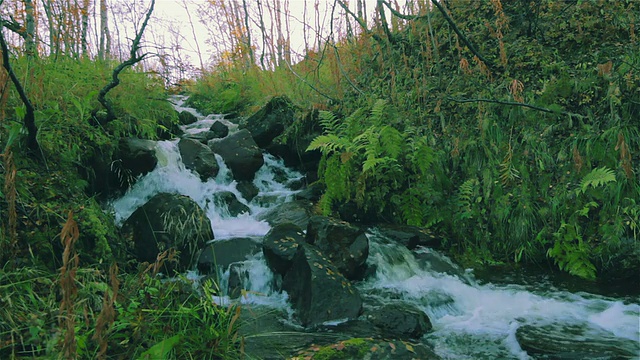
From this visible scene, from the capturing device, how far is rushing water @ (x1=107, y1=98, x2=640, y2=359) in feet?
10.8

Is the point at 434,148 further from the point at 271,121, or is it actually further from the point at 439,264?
the point at 271,121

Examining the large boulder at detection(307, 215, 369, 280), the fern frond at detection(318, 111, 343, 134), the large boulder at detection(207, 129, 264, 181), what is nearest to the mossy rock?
the large boulder at detection(307, 215, 369, 280)

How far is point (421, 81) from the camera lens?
6527 mm

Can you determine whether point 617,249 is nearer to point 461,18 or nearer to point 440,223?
point 440,223

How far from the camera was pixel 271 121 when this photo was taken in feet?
25.9

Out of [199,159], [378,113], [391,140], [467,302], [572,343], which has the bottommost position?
[572,343]

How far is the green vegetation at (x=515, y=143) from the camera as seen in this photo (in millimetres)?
4211

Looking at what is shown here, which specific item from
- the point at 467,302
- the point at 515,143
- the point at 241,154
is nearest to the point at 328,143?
the point at 241,154

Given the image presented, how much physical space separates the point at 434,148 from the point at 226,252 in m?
3.04

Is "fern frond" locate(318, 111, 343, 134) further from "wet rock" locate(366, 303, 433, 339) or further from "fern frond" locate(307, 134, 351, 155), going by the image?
"wet rock" locate(366, 303, 433, 339)

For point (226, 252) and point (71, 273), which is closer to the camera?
point (71, 273)

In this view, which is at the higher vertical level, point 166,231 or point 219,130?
point 219,130

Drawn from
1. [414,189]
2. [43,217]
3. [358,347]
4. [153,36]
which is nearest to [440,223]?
[414,189]

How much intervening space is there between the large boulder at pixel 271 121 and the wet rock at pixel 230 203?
173cm
